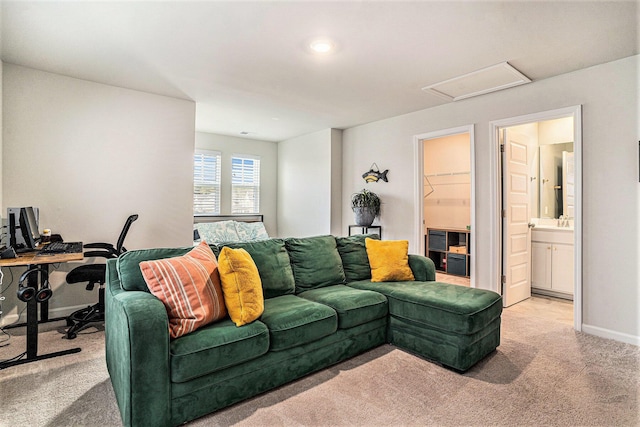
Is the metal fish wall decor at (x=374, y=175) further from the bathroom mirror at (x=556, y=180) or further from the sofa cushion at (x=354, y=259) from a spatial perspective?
the bathroom mirror at (x=556, y=180)

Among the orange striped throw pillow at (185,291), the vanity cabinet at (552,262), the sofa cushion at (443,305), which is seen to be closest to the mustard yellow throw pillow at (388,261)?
the sofa cushion at (443,305)

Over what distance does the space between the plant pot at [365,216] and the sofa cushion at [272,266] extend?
2.47 metres

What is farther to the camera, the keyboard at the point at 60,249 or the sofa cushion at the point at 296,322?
the keyboard at the point at 60,249

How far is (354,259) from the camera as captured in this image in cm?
335

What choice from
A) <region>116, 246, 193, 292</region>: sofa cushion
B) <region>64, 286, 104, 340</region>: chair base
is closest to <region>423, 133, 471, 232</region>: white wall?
<region>116, 246, 193, 292</region>: sofa cushion

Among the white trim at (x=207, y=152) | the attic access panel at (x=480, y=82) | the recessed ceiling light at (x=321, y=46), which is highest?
the attic access panel at (x=480, y=82)

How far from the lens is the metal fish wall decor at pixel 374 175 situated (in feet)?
17.1

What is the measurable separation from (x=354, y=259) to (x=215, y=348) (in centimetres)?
177

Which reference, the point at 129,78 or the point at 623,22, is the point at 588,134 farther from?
the point at 129,78

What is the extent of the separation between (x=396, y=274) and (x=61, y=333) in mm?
3135

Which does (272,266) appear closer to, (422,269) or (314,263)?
(314,263)

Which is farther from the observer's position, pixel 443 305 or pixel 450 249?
pixel 450 249

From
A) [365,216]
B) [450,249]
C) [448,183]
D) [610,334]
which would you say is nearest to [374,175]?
[365,216]

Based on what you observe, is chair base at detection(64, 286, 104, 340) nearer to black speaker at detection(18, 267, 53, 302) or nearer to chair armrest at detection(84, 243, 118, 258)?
chair armrest at detection(84, 243, 118, 258)
